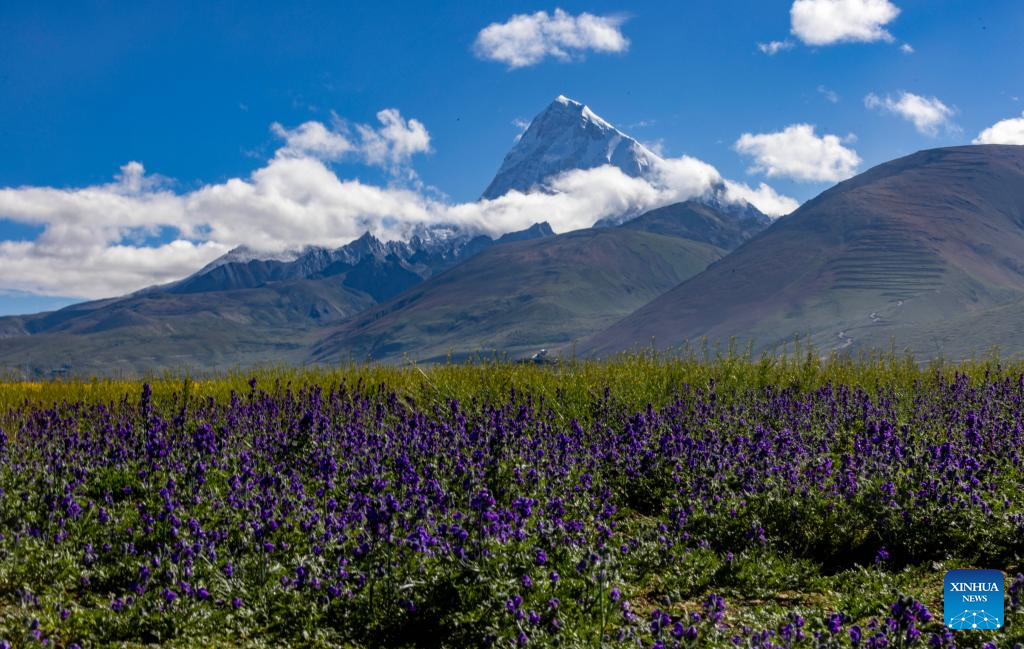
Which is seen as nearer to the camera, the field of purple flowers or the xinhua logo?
the xinhua logo

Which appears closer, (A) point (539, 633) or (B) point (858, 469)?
(A) point (539, 633)

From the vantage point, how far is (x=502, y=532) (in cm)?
507

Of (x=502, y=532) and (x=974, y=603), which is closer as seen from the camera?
(x=974, y=603)

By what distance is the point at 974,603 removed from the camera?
4.55 meters

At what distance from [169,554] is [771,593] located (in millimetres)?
4170

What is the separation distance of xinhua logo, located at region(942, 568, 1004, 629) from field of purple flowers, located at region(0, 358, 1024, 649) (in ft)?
0.40

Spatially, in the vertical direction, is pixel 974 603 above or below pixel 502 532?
below

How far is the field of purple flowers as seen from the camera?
4.56 m

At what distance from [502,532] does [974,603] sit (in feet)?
9.38

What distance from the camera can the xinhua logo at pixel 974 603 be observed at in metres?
4.44

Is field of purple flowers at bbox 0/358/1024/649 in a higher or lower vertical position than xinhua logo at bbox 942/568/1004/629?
higher

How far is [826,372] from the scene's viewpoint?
550 inches

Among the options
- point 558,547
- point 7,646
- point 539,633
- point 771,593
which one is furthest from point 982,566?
point 7,646

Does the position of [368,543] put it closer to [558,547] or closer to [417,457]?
[558,547]
